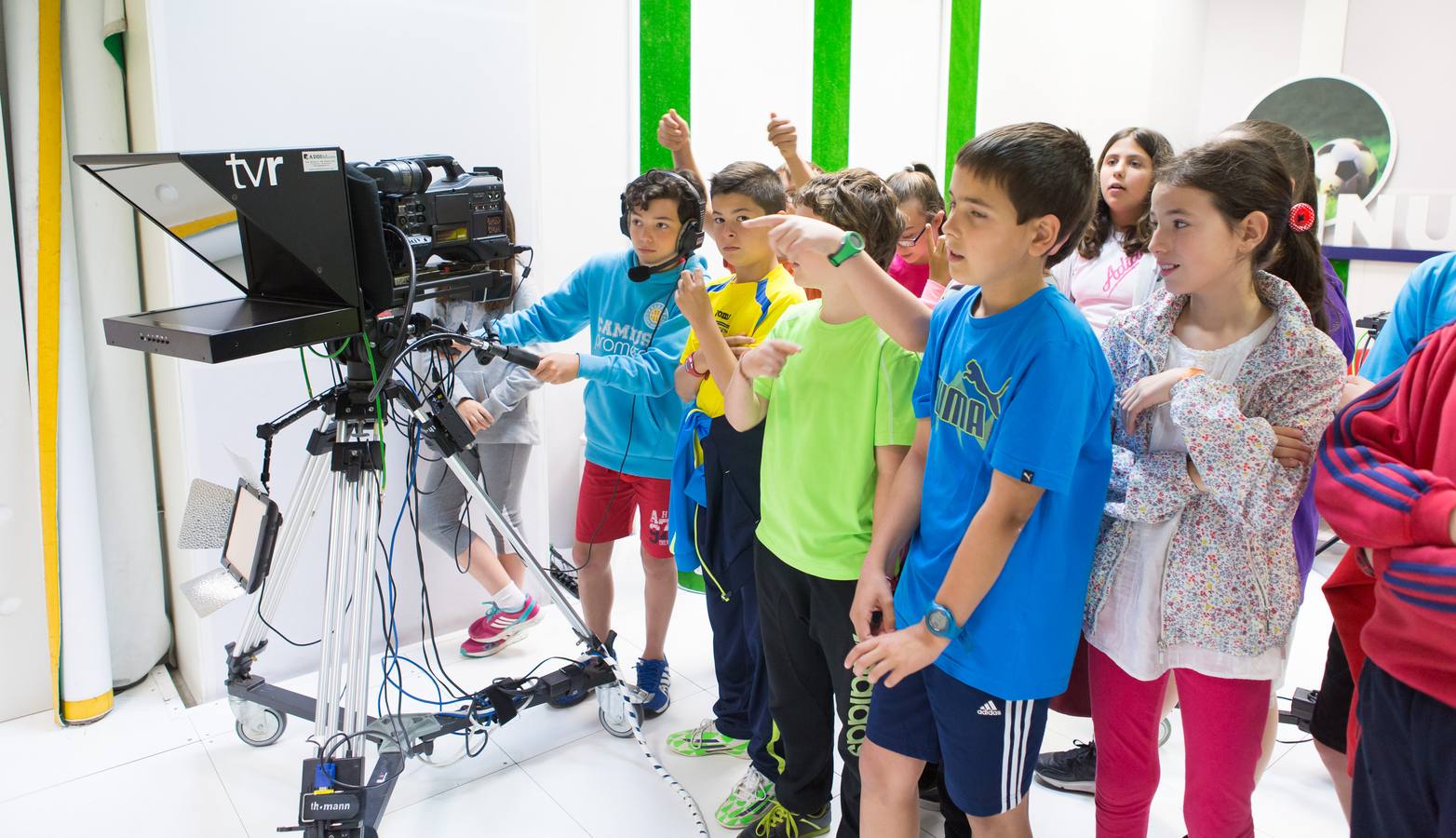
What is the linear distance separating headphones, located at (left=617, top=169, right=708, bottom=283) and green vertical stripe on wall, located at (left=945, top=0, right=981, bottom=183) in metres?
2.89

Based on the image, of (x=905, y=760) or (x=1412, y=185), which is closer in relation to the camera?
(x=905, y=760)

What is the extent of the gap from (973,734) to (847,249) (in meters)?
0.74

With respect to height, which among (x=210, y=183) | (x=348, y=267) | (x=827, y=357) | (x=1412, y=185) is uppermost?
(x=1412, y=185)

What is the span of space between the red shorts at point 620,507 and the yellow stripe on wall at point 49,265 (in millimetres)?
1317

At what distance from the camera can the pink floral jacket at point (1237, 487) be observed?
1309mm

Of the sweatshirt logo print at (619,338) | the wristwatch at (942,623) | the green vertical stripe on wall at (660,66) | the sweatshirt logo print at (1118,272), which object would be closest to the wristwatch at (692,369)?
the sweatshirt logo print at (619,338)

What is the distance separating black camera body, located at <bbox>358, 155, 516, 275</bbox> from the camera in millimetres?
1723

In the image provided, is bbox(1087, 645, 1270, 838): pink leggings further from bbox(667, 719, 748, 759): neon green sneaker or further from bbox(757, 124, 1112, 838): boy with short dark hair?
bbox(667, 719, 748, 759): neon green sneaker

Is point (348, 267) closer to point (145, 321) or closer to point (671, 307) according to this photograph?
point (145, 321)

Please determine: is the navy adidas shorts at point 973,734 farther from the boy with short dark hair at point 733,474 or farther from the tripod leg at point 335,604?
the tripod leg at point 335,604

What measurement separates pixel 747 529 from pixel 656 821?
69 cm

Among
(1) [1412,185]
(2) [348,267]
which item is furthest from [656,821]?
(1) [1412,185]

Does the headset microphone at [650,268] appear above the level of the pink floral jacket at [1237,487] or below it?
above

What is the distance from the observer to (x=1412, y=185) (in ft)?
13.0
